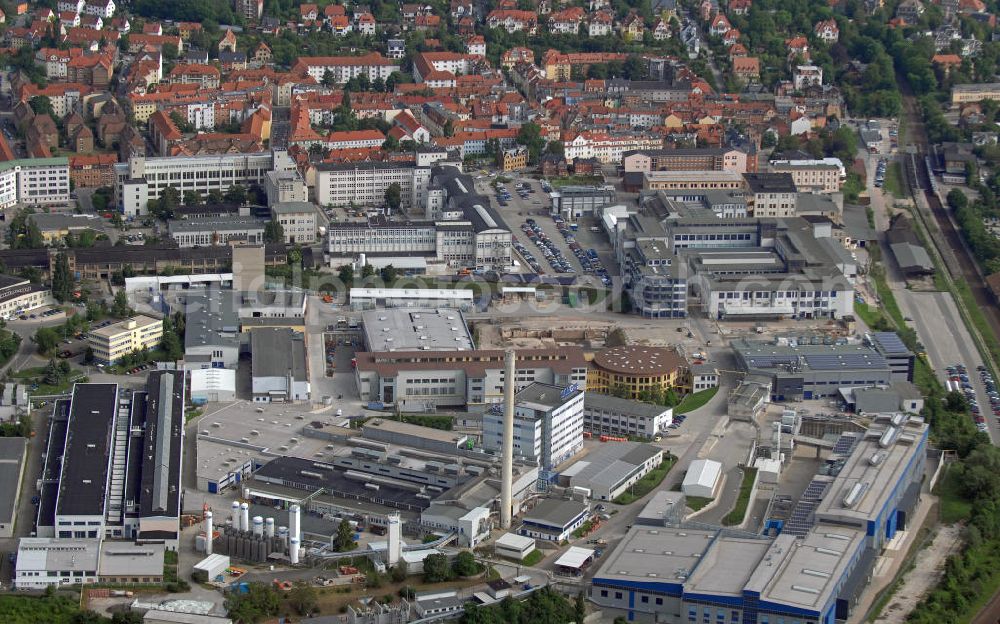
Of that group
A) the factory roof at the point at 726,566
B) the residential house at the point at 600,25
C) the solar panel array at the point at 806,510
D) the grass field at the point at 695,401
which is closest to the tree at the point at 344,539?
the factory roof at the point at 726,566

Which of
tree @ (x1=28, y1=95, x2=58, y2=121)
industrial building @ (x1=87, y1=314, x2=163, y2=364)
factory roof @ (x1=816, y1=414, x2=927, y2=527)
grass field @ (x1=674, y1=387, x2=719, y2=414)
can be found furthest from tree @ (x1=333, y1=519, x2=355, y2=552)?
tree @ (x1=28, y1=95, x2=58, y2=121)

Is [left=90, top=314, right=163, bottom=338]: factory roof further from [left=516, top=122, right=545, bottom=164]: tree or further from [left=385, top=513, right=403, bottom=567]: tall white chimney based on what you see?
[left=516, top=122, right=545, bottom=164]: tree

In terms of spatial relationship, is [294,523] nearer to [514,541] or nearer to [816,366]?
[514,541]

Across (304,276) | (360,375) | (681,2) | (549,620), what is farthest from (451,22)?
(549,620)

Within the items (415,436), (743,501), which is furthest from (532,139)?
(743,501)

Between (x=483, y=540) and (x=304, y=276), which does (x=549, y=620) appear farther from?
(x=304, y=276)
